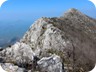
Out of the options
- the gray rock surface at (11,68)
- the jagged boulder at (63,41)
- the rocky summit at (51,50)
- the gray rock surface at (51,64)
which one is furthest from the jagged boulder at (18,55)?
the gray rock surface at (51,64)

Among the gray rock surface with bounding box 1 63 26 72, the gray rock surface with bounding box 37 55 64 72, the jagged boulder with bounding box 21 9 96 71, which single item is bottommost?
the gray rock surface with bounding box 1 63 26 72

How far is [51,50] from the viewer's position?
1065 cm

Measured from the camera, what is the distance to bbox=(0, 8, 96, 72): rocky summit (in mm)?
10070

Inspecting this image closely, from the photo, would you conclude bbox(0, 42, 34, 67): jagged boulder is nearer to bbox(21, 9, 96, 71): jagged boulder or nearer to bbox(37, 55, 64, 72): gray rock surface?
bbox(21, 9, 96, 71): jagged boulder

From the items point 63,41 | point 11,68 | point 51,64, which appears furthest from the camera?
point 63,41

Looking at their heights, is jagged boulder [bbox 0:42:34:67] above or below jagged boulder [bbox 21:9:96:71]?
below

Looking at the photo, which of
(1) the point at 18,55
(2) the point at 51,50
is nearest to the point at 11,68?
(1) the point at 18,55

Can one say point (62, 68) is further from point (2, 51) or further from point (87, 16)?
point (87, 16)

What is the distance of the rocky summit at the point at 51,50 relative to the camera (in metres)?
10.1

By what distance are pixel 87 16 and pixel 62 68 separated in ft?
17.3

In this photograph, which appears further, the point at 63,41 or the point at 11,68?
the point at 63,41

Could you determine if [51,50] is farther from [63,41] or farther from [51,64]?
[51,64]

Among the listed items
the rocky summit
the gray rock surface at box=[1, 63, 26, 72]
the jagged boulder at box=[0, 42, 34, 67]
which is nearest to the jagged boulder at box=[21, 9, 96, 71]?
the rocky summit

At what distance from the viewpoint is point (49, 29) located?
36.9 ft
